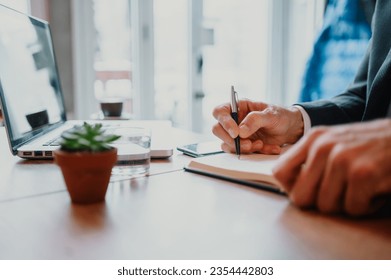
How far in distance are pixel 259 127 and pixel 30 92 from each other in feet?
1.88

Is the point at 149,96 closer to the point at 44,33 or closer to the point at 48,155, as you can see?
the point at 44,33

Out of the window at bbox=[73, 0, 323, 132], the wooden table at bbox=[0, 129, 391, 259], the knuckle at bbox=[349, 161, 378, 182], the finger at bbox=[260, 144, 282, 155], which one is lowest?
the wooden table at bbox=[0, 129, 391, 259]

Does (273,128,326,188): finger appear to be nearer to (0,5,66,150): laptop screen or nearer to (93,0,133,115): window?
(0,5,66,150): laptop screen

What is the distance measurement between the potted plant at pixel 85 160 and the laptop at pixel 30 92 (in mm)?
160

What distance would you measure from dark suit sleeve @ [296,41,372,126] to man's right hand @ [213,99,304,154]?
6 centimetres

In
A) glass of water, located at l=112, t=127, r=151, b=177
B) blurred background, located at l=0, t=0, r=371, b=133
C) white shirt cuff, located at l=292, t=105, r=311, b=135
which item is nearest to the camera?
glass of water, located at l=112, t=127, r=151, b=177

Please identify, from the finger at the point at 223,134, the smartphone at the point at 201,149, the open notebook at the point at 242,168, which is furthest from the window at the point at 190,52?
the open notebook at the point at 242,168

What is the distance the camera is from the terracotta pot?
55 cm

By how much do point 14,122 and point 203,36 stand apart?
6.90ft

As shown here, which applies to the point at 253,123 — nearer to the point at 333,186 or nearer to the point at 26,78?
the point at 333,186

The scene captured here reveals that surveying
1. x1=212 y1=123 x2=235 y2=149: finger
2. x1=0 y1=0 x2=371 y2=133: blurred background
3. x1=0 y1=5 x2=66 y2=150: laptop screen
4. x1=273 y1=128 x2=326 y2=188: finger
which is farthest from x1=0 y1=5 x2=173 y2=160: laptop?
x1=0 y1=0 x2=371 y2=133: blurred background

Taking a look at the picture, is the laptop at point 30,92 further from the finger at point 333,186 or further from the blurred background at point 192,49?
the blurred background at point 192,49

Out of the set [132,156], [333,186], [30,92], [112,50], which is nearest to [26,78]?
[30,92]
